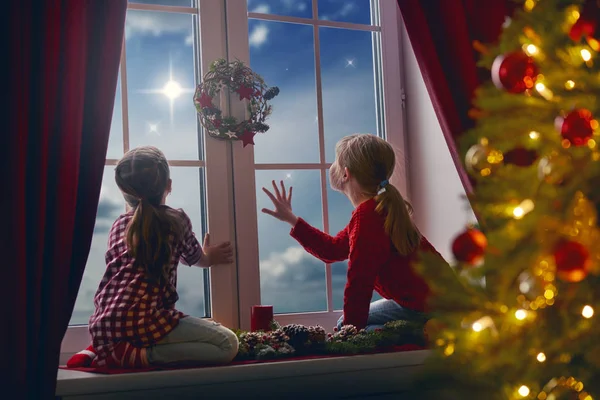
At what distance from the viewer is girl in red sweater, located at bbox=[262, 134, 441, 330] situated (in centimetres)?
224

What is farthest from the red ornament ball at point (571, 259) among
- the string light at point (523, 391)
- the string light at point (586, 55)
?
the string light at point (586, 55)

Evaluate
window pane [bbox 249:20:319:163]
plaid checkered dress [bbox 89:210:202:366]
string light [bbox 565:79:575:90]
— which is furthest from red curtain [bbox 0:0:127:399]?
string light [bbox 565:79:575:90]

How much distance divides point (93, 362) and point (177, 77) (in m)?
1.10

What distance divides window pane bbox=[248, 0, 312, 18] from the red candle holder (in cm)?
116

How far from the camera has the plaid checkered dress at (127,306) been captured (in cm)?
194

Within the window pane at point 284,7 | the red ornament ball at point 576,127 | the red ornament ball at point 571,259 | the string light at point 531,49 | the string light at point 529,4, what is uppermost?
the window pane at point 284,7

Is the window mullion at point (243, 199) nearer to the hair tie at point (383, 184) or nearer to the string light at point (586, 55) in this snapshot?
the hair tie at point (383, 184)

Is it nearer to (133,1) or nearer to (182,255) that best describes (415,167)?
(182,255)

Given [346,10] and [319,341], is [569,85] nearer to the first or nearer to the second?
[319,341]

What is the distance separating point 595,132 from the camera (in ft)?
3.47

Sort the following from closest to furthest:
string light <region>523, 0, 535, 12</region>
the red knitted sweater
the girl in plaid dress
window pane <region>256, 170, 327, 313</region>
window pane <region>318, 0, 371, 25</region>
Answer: string light <region>523, 0, 535, 12</region>, the girl in plaid dress, the red knitted sweater, window pane <region>256, 170, 327, 313</region>, window pane <region>318, 0, 371, 25</region>

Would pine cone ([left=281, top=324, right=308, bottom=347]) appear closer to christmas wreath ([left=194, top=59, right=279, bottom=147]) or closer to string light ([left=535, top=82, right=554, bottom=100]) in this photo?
christmas wreath ([left=194, top=59, right=279, bottom=147])

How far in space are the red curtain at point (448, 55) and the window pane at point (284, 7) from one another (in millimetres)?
396

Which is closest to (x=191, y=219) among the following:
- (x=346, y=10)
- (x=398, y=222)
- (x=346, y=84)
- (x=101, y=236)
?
(x=101, y=236)
